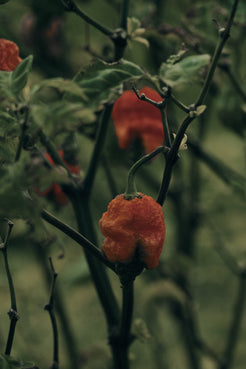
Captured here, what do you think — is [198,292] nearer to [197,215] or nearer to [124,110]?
[197,215]

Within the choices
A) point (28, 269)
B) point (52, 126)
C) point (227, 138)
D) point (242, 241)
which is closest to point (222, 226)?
point (242, 241)

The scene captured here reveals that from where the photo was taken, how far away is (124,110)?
65 cm

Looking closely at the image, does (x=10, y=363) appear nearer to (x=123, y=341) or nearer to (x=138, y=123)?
(x=123, y=341)

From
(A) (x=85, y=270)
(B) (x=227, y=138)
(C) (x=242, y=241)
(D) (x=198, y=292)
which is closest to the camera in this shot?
(A) (x=85, y=270)

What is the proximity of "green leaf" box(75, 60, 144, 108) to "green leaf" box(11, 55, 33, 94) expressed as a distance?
41 millimetres

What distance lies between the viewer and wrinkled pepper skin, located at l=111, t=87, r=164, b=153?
64 cm

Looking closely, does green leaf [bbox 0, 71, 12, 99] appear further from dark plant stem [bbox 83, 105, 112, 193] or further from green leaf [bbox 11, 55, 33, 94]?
dark plant stem [bbox 83, 105, 112, 193]

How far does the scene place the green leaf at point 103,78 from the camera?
0.39 m

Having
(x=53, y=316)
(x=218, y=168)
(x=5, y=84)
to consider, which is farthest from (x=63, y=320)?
(x=5, y=84)

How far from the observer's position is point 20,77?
1.24 feet

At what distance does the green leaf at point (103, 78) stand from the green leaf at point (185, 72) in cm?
2

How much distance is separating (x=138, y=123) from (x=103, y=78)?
251mm

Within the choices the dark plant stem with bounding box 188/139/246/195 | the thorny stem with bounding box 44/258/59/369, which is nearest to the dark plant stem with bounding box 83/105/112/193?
the thorny stem with bounding box 44/258/59/369

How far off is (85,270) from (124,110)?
0.41 meters
